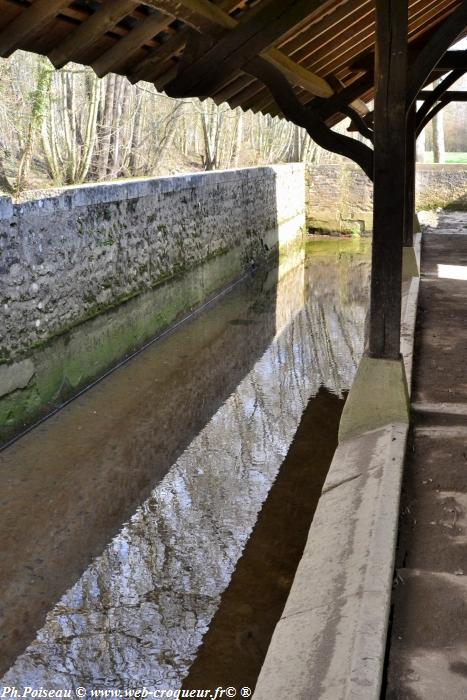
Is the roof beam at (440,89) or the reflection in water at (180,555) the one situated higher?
the roof beam at (440,89)

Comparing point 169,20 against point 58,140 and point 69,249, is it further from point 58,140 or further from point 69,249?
point 58,140

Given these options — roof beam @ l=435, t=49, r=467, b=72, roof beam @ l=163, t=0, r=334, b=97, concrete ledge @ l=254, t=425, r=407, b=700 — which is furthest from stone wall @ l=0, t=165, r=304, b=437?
roof beam @ l=435, t=49, r=467, b=72

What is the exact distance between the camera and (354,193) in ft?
56.6

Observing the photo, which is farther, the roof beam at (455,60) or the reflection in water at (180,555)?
the roof beam at (455,60)

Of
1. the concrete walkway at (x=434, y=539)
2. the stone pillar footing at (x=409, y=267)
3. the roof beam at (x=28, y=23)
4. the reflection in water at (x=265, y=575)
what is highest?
the roof beam at (x=28, y=23)

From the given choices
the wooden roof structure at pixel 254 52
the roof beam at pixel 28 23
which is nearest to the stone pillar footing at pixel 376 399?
the wooden roof structure at pixel 254 52

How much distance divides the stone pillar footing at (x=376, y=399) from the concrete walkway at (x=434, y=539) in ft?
0.53

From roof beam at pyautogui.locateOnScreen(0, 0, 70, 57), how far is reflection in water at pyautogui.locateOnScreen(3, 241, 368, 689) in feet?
8.74

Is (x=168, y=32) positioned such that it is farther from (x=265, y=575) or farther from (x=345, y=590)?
(x=345, y=590)

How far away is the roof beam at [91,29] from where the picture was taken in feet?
12.5

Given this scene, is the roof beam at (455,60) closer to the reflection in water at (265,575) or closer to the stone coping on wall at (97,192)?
the stone coping on wall at (97,192)

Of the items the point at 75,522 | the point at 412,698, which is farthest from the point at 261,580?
the point at 412,698

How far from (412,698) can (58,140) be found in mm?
10595

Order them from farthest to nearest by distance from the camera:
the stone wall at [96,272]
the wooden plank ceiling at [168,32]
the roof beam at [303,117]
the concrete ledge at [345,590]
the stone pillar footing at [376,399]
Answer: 1. the stone wall at [96,272]
2. the roof beam at [303,117]
3. the stone pillar footing at [376,399]
4. the wooden plank ceiling at [168,32]
5. the concrete ledge at [345,590]
